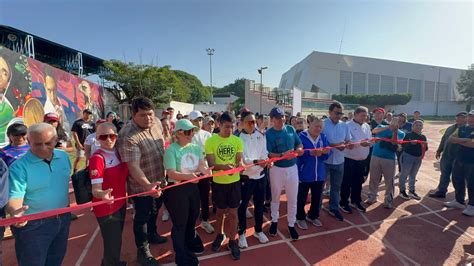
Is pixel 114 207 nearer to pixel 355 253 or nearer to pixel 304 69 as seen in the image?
pixel 355 253

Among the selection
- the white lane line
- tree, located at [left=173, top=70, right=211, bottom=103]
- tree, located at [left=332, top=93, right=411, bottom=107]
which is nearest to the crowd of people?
the white lane line

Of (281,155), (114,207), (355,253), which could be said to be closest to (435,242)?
(355,253)

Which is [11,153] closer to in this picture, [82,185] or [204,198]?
[82,185]

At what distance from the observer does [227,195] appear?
11.0 feet

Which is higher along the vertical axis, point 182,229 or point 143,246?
point 182,229

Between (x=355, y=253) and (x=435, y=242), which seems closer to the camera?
(x=355, y=253)

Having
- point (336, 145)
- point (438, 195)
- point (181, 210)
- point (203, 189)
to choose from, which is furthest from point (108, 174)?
point (438, 195)

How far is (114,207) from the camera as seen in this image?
2613 millimetres

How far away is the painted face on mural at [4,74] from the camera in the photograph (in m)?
6.64

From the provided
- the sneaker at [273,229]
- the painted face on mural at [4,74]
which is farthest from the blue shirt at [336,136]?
the painted face on mural at [4,74]

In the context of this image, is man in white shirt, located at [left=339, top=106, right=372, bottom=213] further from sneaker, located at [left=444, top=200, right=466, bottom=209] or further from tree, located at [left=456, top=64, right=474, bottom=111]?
tree, located at [left=456, top=64, right=474, bottom=111]

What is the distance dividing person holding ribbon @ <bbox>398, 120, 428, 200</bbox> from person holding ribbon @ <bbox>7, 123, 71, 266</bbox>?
265 inches

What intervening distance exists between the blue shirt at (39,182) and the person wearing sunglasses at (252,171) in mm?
2248

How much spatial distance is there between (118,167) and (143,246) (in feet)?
4.18
